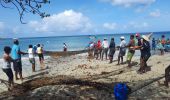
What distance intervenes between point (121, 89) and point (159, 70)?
11715mm

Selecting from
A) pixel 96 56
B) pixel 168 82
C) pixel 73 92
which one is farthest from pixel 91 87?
pixel 96 56

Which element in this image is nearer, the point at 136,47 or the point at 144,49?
the point at 144,49

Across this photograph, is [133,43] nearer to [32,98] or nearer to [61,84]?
[61,84]

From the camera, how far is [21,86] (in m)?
12.1

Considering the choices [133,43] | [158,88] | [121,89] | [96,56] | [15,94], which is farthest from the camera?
[96,56]

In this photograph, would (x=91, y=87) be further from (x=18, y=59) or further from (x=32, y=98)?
(x=18, y=59)

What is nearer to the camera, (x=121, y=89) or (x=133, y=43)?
(x=121, y=89)

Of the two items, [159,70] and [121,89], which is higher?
[121,89]

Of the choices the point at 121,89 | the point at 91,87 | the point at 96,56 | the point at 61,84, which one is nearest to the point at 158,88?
the point at 91,87

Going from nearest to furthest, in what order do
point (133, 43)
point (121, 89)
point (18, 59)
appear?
point (121, 89) < point (18, 59) < point (133, 43)

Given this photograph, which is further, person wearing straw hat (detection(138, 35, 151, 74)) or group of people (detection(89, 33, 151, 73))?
group of people (detection(89, 33, 151, 73))

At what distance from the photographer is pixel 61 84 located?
40.1 feet

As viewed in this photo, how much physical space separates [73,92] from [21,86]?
191 cm

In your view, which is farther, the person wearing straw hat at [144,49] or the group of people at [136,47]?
the group of people at [136,47]
